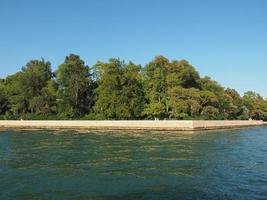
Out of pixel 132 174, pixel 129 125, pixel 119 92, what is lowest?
pixel 132 174

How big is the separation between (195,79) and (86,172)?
73022 mm

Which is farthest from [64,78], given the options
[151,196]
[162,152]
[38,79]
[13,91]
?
[151,196]

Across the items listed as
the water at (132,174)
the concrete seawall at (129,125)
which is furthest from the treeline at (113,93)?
the water at (132,174)

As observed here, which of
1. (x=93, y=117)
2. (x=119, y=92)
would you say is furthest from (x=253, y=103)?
(x=93, y=117)

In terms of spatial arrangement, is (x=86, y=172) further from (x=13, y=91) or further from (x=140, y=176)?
(x=13, y=91)

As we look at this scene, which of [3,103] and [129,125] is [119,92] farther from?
[3,103]

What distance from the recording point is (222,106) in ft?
312

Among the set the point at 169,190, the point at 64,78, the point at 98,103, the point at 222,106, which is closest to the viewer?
the point at 169,190

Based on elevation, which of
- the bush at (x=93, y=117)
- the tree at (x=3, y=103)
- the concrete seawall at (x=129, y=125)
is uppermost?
the tree at (x=3, y=103)

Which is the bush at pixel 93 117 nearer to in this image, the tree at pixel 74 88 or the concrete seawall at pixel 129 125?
the tree at pixel 74 88

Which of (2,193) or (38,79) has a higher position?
(38,79)

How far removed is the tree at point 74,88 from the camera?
3366 inches

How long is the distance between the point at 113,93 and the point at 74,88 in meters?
11.2

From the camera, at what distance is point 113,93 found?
261 feet
